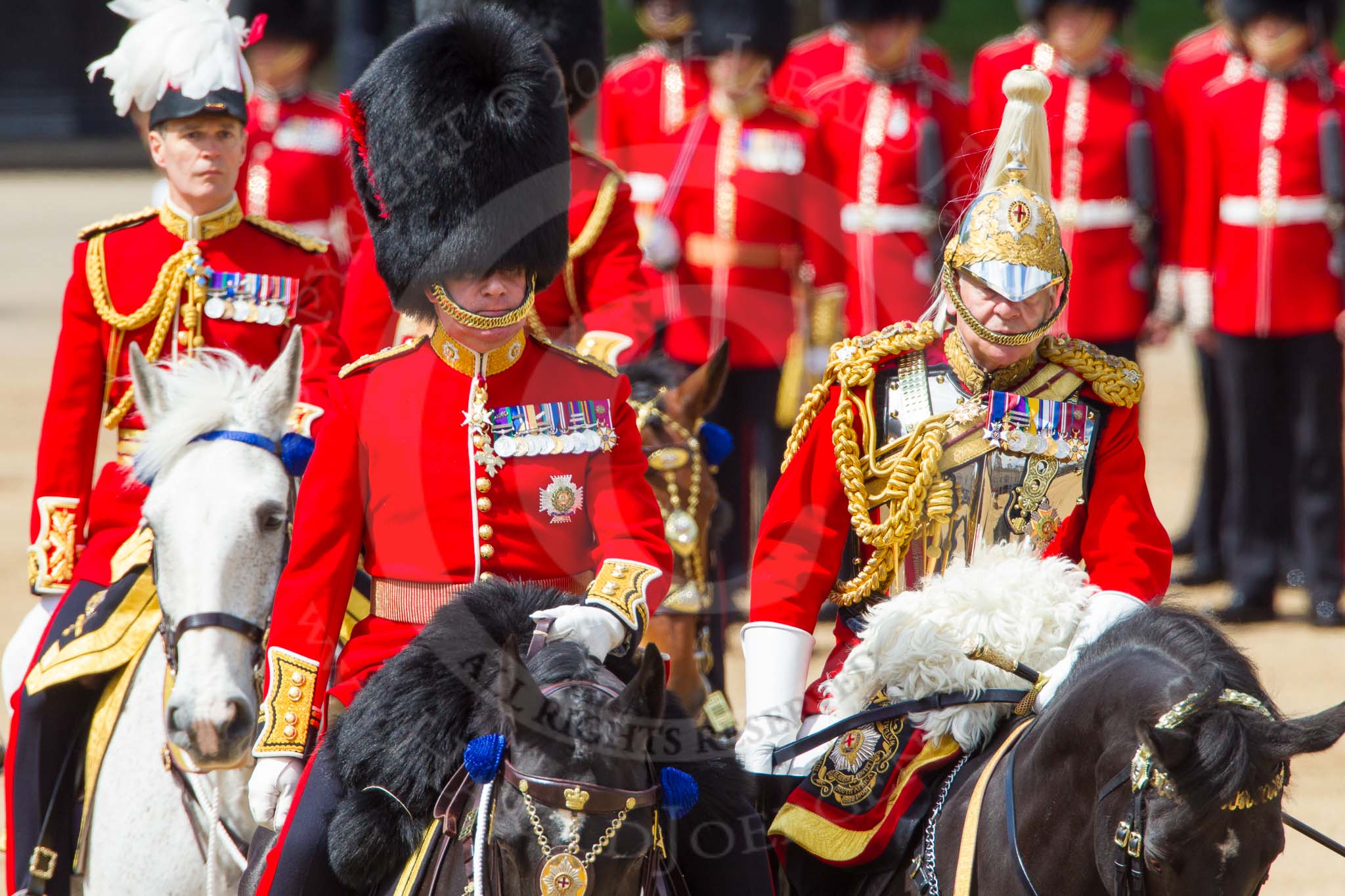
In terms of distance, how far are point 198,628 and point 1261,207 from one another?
5.27 meters

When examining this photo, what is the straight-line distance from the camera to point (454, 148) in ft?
9.89

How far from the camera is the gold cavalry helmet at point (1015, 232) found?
9.68 ft

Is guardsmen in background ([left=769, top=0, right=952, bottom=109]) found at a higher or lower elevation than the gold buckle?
higher

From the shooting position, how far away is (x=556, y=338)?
14.0ft

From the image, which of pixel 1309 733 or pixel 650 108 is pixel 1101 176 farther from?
pixel 1309 733

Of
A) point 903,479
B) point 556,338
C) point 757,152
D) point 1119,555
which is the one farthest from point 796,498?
point 757,152

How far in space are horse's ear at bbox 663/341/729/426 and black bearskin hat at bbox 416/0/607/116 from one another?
0.75m

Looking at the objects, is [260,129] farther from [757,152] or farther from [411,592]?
[411,592]

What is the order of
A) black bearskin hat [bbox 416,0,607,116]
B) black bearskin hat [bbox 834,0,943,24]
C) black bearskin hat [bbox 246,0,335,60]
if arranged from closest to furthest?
black bearskin hat [bbox 416,0,607,116] < black bearskin hat [bbox 834,0,943,24] < black bearskin hat [bbox 246,0,335,60]

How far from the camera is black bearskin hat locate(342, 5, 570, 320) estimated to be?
118 inches

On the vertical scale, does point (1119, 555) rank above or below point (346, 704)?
above

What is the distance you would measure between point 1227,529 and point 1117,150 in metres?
1.56

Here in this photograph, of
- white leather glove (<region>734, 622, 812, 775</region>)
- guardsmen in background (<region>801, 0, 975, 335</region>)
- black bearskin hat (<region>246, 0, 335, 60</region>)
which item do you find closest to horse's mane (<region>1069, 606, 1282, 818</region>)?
white leather glove (<region>734, 622, 812, 775</region>)

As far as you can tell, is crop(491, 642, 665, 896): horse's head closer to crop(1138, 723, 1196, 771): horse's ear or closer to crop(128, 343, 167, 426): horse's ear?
crop(1138, 723, 1196, 771): horse's ear
